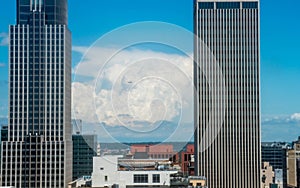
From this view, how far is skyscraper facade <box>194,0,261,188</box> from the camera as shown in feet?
38.8

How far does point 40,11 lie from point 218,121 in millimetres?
4592

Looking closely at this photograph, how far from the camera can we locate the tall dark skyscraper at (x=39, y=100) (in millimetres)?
11383

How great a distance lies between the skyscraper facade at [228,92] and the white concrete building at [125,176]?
4678 millimetres

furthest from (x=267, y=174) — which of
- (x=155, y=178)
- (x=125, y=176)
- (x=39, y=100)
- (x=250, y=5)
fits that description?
(x=125, y=176)

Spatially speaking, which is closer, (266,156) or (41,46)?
(41,46)

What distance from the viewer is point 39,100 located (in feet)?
39.0

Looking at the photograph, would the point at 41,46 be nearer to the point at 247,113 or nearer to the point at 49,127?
the point at 49,127

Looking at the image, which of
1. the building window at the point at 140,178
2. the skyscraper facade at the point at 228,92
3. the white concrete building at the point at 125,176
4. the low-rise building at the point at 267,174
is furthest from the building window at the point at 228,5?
the building window at the point at 140,178

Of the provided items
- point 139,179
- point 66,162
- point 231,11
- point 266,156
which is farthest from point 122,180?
point 266,156

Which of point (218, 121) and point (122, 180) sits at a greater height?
point (218, 121)

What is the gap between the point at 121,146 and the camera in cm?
397

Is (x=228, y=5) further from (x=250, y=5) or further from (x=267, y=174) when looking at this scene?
(x=267, y=174)

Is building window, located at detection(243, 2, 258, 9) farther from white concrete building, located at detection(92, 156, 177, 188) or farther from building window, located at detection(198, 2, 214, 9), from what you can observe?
white concrete building, located at detection(92, 156, 177, 188)

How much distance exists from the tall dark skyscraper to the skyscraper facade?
9.28 feet
